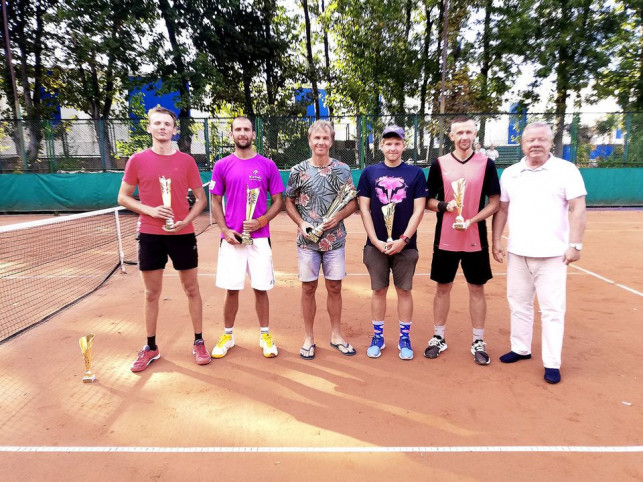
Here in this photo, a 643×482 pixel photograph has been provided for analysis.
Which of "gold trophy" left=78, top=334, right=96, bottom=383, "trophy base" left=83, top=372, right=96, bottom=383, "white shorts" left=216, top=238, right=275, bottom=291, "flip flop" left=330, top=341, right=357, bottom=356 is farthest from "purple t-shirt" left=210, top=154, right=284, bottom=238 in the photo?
"trophy base" left=83, top=372, right=96, bottom=383

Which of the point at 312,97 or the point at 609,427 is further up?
the point at 312,97

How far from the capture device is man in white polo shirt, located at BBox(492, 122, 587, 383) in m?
3.12

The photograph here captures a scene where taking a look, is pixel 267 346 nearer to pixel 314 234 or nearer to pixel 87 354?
pixel 314 234

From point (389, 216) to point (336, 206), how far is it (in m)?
0.44

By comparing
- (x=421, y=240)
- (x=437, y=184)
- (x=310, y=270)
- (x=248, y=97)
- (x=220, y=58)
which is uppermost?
(x=220, y=58)

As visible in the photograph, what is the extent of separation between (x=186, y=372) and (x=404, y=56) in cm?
2209

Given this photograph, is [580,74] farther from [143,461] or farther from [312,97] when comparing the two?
[143,461]

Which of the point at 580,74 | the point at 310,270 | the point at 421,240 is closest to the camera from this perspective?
the point at 310,270

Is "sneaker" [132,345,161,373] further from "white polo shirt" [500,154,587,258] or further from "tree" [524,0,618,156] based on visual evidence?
"tree" [524,0,618,156]

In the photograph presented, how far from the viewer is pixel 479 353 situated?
11.8 ft

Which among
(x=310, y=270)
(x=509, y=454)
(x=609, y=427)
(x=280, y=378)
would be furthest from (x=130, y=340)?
(x=609, y=427)

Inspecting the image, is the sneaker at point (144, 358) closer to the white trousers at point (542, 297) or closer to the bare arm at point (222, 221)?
the bare arm at point (222, 221)

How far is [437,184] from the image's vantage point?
358 centimetres

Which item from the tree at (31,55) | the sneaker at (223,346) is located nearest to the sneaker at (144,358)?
the sneaker at (223,346)
